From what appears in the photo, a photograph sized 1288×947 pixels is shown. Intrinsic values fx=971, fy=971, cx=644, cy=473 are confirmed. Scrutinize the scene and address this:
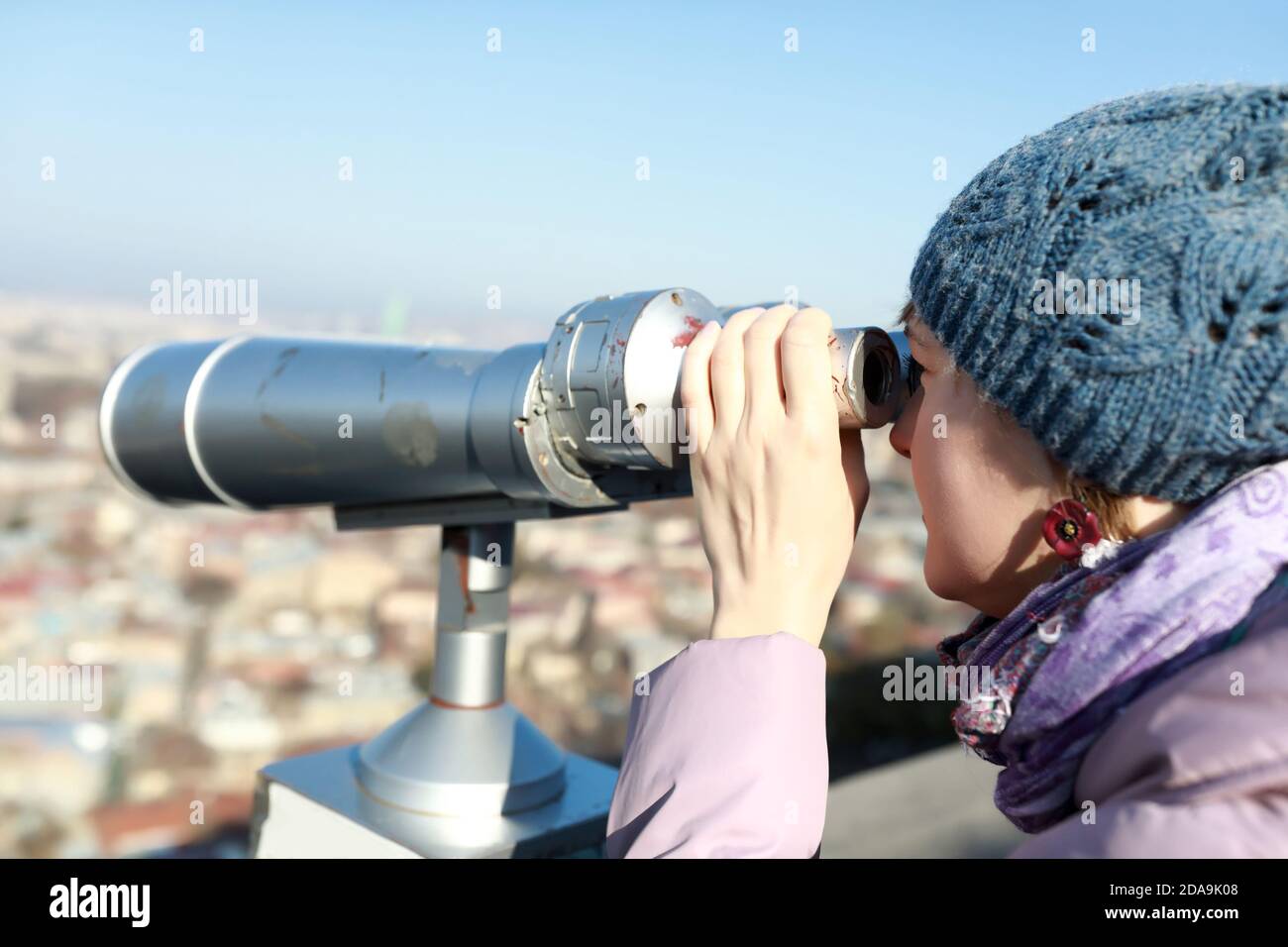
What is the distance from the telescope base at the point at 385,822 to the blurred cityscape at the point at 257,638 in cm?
138

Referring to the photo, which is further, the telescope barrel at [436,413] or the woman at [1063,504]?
the telescope barrel at [436,413]

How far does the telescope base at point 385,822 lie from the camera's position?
0.83 metres

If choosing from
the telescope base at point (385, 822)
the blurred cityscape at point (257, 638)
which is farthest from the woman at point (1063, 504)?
the blurred cityscape at point (257, 638)

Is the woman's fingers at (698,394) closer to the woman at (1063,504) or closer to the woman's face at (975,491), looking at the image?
the woman at (1063,504)

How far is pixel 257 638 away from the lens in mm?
4590

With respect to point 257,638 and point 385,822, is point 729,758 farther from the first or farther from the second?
point 257,638

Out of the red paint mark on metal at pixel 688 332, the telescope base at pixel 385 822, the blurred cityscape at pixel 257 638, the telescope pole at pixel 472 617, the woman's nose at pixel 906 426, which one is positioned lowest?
the blurred cityscape at pixel 257 638

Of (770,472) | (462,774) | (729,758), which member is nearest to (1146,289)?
(770,472)

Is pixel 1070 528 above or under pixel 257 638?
above

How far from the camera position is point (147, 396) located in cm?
96

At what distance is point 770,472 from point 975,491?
0.45 ft

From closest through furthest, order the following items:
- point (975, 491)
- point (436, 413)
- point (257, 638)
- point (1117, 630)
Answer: point (1117, 630), point (975, 491), point (436, 413), point (257, 638)

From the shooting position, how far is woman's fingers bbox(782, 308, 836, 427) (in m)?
0.65
